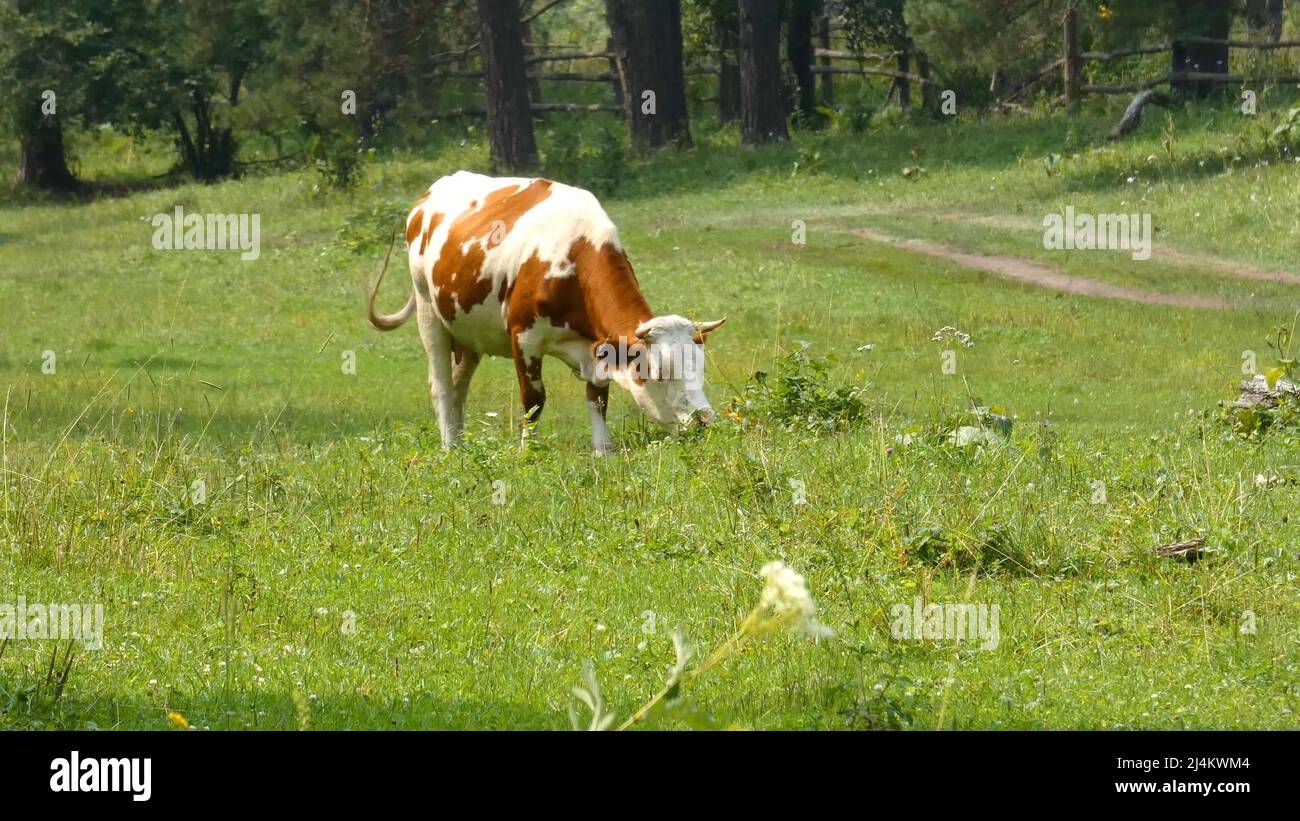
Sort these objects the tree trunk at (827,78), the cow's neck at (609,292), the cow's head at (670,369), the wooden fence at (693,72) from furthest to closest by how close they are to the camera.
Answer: the tree trunk at (827,78), the wooden fence at (693,72), the cow's neck at (609,292), the cow's head at (670,369)

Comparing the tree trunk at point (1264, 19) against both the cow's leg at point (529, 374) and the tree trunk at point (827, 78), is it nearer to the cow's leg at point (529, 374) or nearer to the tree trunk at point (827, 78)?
the tree trunk at point (827, 78)

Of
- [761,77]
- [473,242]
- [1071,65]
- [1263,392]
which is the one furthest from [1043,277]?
[761,77]

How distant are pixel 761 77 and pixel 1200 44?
28.0 ft

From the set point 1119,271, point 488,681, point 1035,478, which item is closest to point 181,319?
point 1119,271

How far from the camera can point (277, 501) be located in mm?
11266

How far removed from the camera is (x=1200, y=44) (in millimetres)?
33906

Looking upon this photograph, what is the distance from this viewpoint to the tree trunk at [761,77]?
36.0 m

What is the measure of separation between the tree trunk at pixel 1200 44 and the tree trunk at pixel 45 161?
1030 inches

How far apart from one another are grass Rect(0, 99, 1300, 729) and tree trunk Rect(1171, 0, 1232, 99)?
9148 mm

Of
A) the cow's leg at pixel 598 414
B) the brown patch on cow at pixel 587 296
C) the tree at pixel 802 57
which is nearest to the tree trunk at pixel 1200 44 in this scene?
the tree at pixel 802 57

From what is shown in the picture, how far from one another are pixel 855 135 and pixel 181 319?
17.3 m

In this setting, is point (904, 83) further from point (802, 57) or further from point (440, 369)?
point (440, 369)

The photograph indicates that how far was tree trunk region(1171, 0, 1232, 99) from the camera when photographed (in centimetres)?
3053

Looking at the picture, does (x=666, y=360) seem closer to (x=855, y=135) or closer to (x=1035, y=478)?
(x=1035, y=478)
